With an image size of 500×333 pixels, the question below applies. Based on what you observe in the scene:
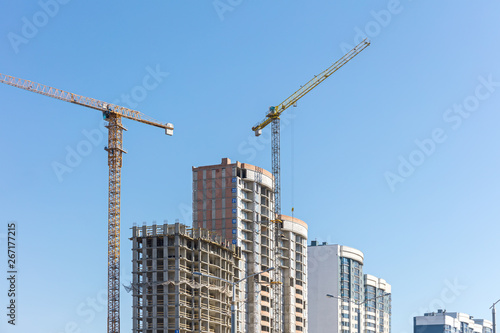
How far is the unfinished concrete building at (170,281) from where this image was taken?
142875 mm

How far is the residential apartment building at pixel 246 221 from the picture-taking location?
550ft

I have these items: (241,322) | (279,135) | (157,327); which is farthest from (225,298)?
(279,135)

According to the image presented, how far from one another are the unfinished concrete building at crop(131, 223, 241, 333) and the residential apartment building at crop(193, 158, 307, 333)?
1358 cm

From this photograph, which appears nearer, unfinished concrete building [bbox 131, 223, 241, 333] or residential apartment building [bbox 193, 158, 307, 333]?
unfinished concrete building [bbox 131, 223, 241, 333]

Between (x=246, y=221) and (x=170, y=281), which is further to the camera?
(x=246, y=221)

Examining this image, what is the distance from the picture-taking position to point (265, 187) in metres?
182

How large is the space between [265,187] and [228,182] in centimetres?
1565

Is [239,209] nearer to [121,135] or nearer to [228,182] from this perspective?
[228,182]

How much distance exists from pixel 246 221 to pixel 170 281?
3310cm

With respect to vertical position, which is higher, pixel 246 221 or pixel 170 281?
pixel 246 221

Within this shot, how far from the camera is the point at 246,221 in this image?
564 feet

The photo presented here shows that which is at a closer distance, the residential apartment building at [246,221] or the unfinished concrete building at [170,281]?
the unfinished concrete building at [170,281]

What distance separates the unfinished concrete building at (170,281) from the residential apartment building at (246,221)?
13581 mm

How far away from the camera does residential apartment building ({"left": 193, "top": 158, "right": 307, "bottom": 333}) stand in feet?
550
